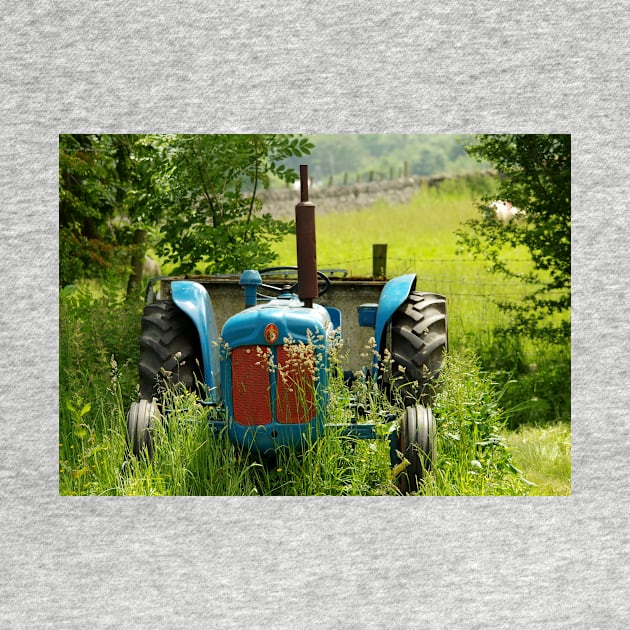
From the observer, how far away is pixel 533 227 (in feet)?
19.9

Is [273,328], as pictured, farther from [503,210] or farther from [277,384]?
[503,210]

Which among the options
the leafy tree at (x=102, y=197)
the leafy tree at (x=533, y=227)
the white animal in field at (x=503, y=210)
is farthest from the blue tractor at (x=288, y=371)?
the white animal in field at (x=503, y=210)

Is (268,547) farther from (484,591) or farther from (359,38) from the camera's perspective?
(359,38)

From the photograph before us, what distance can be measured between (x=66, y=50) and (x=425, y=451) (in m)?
2.13

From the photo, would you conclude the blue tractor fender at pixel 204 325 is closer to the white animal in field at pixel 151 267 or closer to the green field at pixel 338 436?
the green field at pixel 338 436

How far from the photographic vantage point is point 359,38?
12.1ft

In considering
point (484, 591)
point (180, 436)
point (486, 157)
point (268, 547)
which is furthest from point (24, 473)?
point (486, 157)

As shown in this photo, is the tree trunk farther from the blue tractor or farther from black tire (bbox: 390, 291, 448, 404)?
black tire (bbox: 390, 291, 448, 404)

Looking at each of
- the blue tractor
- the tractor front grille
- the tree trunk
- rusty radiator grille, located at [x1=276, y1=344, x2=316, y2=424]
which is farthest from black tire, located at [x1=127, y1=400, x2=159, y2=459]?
the tree trunk

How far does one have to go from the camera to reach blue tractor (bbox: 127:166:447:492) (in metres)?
3.89

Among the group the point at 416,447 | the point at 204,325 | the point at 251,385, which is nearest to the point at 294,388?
the point at 251,385

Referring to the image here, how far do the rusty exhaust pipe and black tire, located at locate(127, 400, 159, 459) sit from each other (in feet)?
2.72

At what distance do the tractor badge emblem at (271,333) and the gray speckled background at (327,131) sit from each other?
64 centimetres

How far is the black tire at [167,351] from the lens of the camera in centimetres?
431
